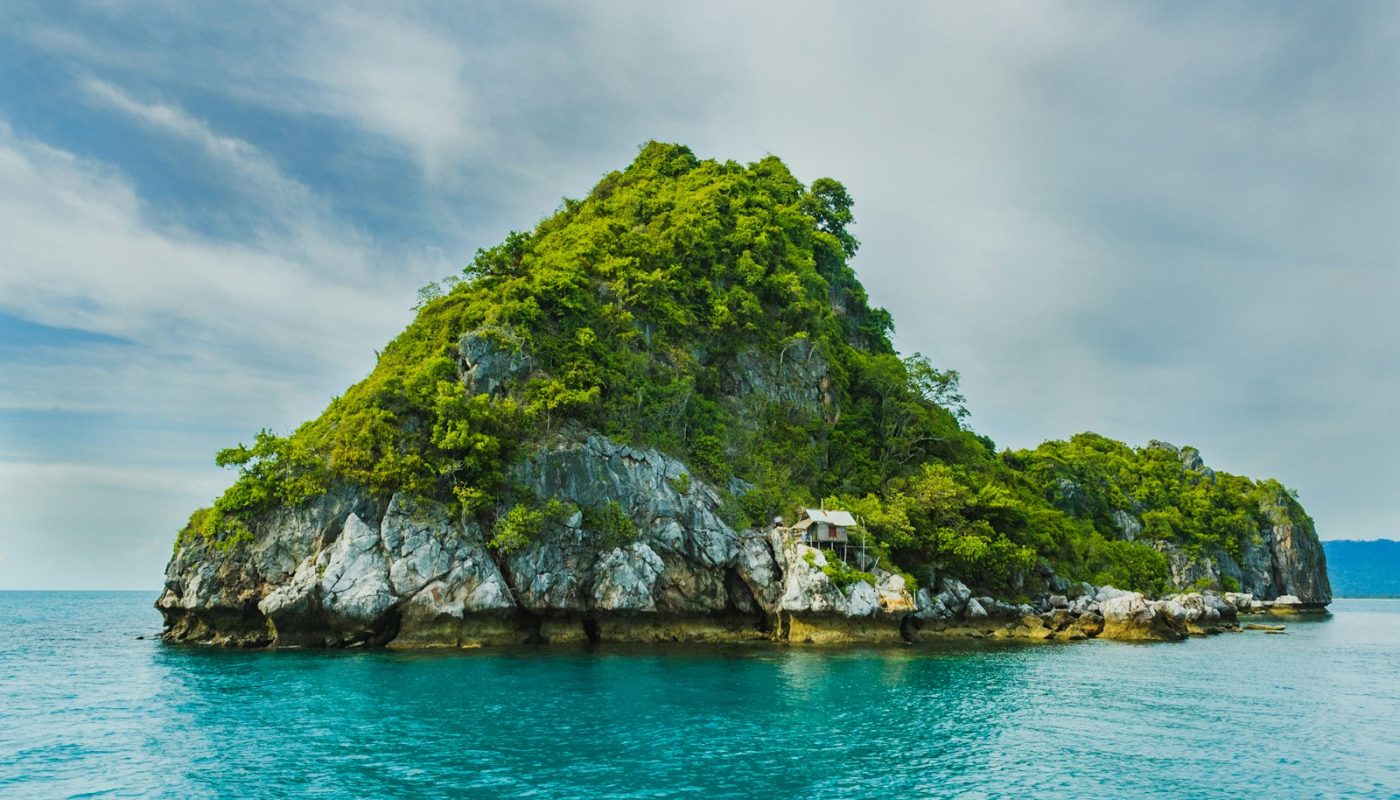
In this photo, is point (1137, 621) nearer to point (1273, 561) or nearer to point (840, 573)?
point (840, 573)

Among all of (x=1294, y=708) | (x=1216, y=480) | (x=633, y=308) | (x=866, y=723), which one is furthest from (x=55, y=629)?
(x=1216, y=480)

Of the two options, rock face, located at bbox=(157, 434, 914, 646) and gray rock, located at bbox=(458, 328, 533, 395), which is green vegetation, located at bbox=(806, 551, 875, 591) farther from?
gray rock, located at bbox=(458, 328, 533, 395)

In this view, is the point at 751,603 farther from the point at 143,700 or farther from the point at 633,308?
the point at 143,700

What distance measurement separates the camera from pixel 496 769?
1739 cm

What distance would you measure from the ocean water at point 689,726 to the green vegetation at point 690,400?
8.99 m

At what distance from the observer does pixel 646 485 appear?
42.3 metres

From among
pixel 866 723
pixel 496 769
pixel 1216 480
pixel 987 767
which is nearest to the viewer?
pixel 496 769

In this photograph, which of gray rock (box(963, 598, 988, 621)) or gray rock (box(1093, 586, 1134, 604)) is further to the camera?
gray rock (box(1093, 586, 1134, 604))

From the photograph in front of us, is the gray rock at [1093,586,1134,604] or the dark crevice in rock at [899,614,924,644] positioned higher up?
the gray rock at [1093,586,1134,604]

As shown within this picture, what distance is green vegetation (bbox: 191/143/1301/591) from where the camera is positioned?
3969cm

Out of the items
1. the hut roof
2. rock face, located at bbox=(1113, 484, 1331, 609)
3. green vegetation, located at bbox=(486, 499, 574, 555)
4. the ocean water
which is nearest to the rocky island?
green vegetation, located at bbox=(486, 499, 574, 555)

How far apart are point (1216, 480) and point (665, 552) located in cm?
8427

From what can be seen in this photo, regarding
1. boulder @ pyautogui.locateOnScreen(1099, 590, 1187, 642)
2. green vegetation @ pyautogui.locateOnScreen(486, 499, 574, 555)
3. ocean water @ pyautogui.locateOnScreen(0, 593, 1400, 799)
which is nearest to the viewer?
ocean water @ pyautogui.locateOnScreen(0, 593, 1400, 799)

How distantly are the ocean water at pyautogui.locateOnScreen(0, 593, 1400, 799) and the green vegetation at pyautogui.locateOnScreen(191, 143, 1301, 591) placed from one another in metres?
8.99
